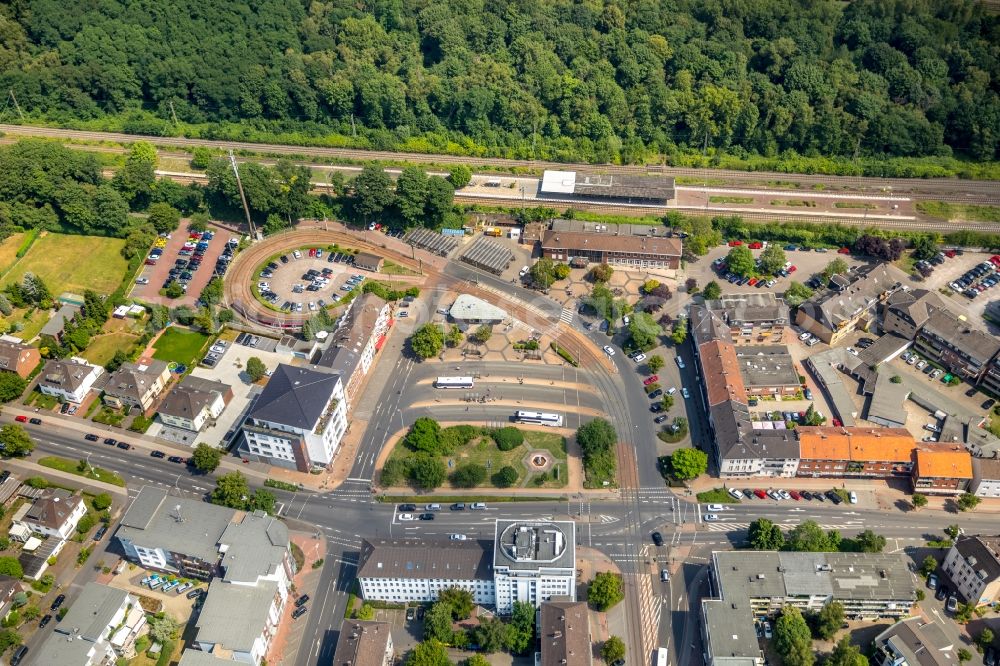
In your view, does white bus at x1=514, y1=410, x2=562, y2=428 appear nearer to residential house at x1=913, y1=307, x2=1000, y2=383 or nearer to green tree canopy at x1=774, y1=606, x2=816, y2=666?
green tree canopy at x1=774, y1=606, x2=816, y2=666

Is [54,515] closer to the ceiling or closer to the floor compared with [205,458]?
closer to the floor

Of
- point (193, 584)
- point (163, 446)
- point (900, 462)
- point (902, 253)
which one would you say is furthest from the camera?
point (902, 253)

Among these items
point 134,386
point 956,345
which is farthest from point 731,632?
point 134,386

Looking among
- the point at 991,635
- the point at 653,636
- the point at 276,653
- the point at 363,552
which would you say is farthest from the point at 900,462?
the point at 276,653

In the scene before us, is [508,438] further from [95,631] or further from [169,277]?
[169,277]

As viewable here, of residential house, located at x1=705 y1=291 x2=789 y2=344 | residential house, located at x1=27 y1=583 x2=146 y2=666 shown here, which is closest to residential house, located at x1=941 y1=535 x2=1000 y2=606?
residential house, located at x1=705 y1=291 x2=789 y2=344

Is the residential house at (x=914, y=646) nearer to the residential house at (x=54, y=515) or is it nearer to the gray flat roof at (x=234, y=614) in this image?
the gray flat roof at (x=234, y=614)

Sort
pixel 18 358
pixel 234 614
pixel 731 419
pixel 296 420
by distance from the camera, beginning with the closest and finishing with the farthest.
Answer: pixel 234 614 < pixel 296 420 < pixel 731 419 < pixel 18 358

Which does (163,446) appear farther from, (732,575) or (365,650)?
(732,575)

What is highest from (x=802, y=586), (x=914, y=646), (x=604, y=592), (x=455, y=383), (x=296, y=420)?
(x=455, y=383)
